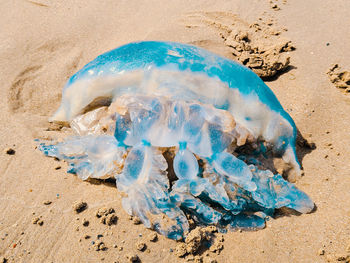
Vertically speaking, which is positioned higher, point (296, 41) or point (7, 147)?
point (296, 41)

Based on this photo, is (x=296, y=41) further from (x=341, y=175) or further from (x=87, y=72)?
(x=87, y=72)

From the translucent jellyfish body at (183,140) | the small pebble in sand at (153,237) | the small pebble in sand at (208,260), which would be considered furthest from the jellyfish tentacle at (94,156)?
the small pebble in sand at (208,260)

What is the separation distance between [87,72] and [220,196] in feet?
4.45

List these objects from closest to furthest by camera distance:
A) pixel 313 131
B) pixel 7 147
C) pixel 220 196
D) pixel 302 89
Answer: pixel 220 196
pixel 7 147
pixel 313 131
pixel 302 89

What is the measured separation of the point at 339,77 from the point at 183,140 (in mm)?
1895

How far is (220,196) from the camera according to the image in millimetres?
2027

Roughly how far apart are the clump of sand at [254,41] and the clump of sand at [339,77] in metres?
0.42

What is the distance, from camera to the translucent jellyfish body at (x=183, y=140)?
2.04 metres

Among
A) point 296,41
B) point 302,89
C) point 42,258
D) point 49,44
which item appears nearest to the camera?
point 42,258

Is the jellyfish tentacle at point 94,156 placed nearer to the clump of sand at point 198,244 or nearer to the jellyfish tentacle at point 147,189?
the jellyfish tentacle at point 147,189

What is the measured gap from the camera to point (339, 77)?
3041 mm

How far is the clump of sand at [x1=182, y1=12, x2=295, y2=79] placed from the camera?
3154mm

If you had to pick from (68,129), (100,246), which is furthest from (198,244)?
(68,129)

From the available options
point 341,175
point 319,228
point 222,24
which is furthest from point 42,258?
point 222,24
